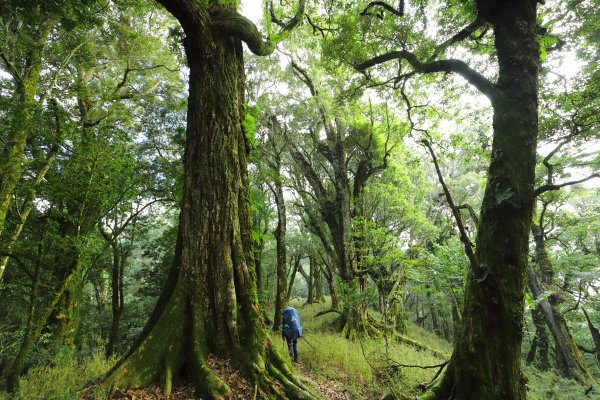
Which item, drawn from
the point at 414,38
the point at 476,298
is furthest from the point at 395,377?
the point at 414,38

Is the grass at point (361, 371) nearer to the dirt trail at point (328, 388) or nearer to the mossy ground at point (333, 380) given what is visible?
the mossy ground at point (333, 380)

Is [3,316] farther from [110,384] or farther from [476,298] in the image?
[476,298]

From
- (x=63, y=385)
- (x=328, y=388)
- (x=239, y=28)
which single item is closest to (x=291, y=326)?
(x=328, y=388)

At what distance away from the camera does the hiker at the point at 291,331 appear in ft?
21.9

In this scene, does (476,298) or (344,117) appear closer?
(476,298)

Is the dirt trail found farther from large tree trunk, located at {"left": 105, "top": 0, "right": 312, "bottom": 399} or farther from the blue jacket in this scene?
the blue jacket

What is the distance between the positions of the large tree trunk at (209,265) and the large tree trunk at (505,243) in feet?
6.34

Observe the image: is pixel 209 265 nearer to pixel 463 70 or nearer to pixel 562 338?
pixel 463 70

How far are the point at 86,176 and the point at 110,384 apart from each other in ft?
13.7

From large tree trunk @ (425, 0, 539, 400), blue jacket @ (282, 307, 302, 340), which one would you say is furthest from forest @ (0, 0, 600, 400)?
blue jacket @ (282, 307, 302, 340)

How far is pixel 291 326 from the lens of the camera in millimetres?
6898

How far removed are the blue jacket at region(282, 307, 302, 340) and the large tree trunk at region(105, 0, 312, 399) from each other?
9.75 feet

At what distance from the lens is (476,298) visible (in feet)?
9.57

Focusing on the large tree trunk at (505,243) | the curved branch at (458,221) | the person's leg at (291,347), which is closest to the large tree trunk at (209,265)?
the large tree trunk at (505,243)
